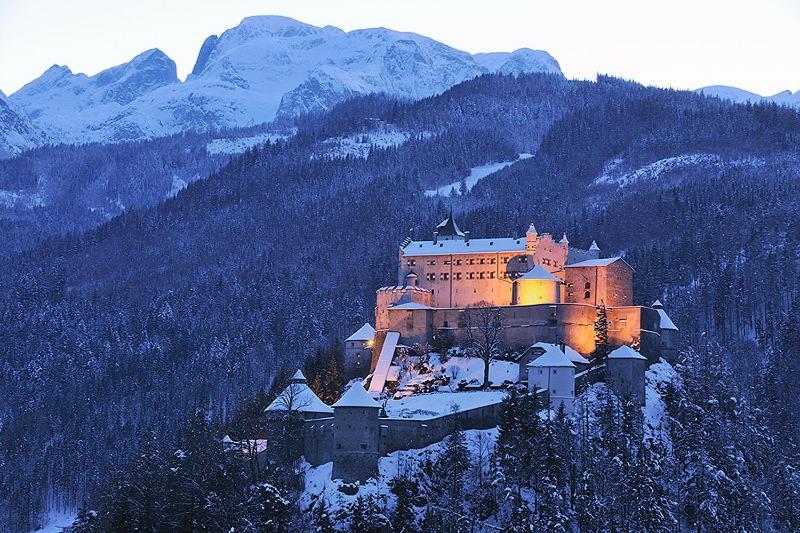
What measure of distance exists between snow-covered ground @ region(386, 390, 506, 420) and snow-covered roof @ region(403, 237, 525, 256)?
23528 millimetres

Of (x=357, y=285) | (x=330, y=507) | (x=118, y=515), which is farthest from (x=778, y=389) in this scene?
(x=357, y=285)

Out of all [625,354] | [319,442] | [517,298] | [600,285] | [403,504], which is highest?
[600,285]

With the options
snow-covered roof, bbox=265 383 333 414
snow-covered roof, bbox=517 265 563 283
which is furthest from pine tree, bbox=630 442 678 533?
snow-covered roof, bbox=265 383 333 414

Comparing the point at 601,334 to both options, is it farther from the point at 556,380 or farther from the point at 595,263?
the point at 556,380

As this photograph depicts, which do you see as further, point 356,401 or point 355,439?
point 356,401

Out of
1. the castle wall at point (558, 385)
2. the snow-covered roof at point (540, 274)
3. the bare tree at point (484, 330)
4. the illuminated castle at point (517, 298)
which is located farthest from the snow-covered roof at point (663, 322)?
the castle wall at point (558, 385)

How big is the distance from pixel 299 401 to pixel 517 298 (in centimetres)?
2763

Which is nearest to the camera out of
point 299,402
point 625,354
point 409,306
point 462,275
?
point 299,402

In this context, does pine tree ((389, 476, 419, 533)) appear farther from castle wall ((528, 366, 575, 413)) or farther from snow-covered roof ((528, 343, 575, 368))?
snow-covered roof ((528, 343, 575, 368))

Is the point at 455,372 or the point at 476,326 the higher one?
the point at 476,326

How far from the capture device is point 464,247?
389 ft

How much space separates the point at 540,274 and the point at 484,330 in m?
7.69

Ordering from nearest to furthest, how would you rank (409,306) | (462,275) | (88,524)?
(88,524)
(409,306)
(462,275)

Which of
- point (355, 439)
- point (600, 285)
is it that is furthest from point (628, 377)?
point (355, 439)
